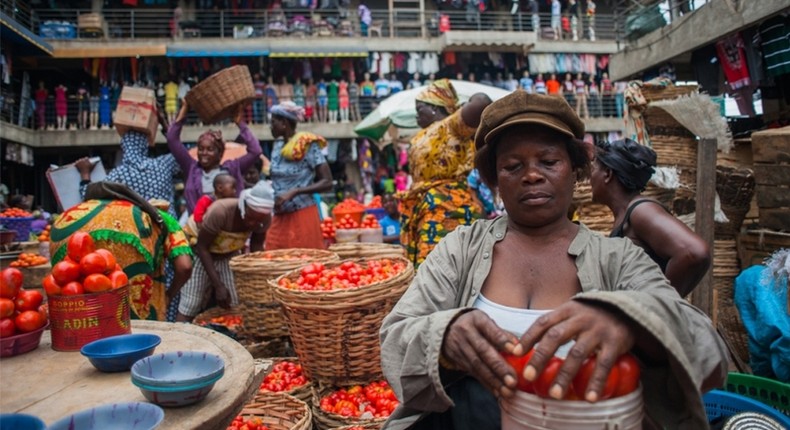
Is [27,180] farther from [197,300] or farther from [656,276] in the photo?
[656,276]

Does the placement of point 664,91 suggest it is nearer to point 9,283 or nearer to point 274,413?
point 274,413

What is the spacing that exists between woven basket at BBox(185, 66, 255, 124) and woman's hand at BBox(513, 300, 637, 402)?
15.4 feet

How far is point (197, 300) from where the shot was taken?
14.5 ft

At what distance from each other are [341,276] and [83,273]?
156 centimetres

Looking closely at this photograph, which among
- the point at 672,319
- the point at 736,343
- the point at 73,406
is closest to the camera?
the point at 672,319

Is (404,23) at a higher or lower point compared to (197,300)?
higher

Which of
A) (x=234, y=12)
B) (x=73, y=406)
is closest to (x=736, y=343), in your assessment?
(x=73, y=406)

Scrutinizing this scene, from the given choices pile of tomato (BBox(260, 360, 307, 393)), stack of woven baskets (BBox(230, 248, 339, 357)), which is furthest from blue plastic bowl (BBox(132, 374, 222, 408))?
stack of woven baskets (BBox(230, 248, 339, 357))

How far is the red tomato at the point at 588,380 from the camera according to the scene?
0.98 m

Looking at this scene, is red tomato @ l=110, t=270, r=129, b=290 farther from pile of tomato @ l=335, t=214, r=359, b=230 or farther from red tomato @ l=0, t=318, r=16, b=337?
pile of tomato @ l=335, t=214, r=359, b=230

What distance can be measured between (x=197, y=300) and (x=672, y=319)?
4.03 meters

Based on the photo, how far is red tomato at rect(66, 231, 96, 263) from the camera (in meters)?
1.85

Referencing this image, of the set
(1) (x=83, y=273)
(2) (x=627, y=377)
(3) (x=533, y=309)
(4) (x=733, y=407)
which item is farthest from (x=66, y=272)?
(4) (x=733, y=407)

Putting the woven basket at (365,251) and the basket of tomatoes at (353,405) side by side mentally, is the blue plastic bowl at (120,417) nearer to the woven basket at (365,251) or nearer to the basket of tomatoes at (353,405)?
the basket of tomatoes at (353,405)
